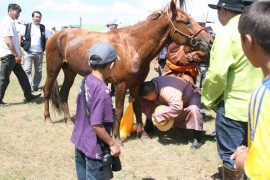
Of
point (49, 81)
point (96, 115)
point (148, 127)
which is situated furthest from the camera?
point (49, 81)

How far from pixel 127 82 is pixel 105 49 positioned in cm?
236

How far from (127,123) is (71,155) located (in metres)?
1.12

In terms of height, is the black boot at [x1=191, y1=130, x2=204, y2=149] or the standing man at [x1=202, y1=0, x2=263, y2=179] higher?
the standing man at [x1=202, y1=0, x2=263, y2=179]

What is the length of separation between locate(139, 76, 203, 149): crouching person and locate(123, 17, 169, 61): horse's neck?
1.48 ft

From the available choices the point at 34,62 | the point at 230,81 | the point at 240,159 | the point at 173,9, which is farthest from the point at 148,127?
the point at 34,62

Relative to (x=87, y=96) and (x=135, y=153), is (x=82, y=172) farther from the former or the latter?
(x=135, y=153)

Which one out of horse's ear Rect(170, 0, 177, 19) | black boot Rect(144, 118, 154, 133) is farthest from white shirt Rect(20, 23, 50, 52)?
horse's ear Rect(170, 0, 177, 19)

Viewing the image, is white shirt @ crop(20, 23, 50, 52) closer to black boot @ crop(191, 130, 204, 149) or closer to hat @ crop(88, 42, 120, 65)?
black boot @ crop(191, 130, 204, 149)

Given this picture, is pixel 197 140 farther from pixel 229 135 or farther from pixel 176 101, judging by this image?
pixel 229 135

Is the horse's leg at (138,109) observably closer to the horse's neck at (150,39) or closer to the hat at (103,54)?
the horse's neck at (150,39)

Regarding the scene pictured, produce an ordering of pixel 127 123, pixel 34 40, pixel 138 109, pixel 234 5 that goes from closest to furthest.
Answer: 1. pixel 234 5
2. pixel 138 109
3. pixel 127 123
4. pixel 34 40

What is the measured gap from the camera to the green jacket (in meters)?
2.51

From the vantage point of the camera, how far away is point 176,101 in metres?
4.77

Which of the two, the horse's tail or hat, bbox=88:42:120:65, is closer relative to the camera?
hat, bbox=88:42:120:65
